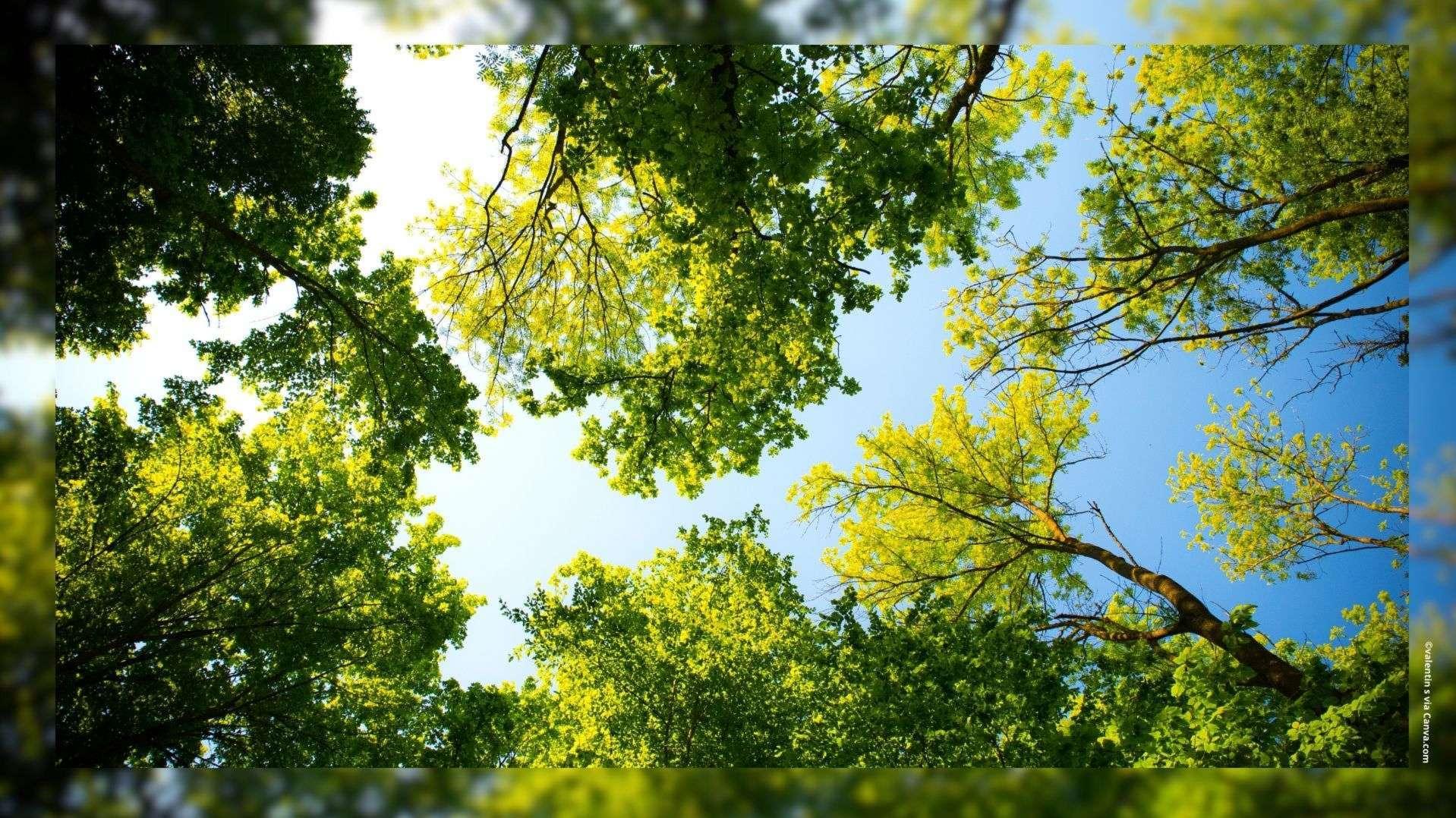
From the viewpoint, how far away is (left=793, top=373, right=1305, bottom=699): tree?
6.96 metres

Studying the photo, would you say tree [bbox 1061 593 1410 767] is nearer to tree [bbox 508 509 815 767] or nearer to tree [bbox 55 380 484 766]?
tree [bbox 508 509 815 767]

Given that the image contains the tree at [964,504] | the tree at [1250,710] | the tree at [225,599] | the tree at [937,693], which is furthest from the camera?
the tree at [964,504]

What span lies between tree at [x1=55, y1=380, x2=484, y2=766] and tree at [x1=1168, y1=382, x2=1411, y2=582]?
7.40 m

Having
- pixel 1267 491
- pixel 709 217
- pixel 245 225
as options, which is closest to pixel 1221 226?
pixel 1267 491

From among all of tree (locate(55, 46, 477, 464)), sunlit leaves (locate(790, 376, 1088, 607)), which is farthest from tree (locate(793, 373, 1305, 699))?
tree (locate(55, 46, 477, 464))

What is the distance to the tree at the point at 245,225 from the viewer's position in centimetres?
421

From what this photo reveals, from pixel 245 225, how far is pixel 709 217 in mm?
3631

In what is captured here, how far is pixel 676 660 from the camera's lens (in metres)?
5.71

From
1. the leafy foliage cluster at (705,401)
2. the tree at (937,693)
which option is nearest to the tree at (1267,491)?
the leafy foliage cluster at (705,401)

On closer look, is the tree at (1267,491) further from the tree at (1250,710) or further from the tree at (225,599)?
the tree at (225,599)

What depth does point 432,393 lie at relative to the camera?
19.6ft

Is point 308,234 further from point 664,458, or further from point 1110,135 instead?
point 1110,135

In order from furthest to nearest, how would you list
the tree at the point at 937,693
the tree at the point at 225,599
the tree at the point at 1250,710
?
the tree at the point at 225,599 < the tree at the point at 937,693 < the tree at the point at 1250,710

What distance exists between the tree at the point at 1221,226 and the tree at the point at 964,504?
3.32 feet
